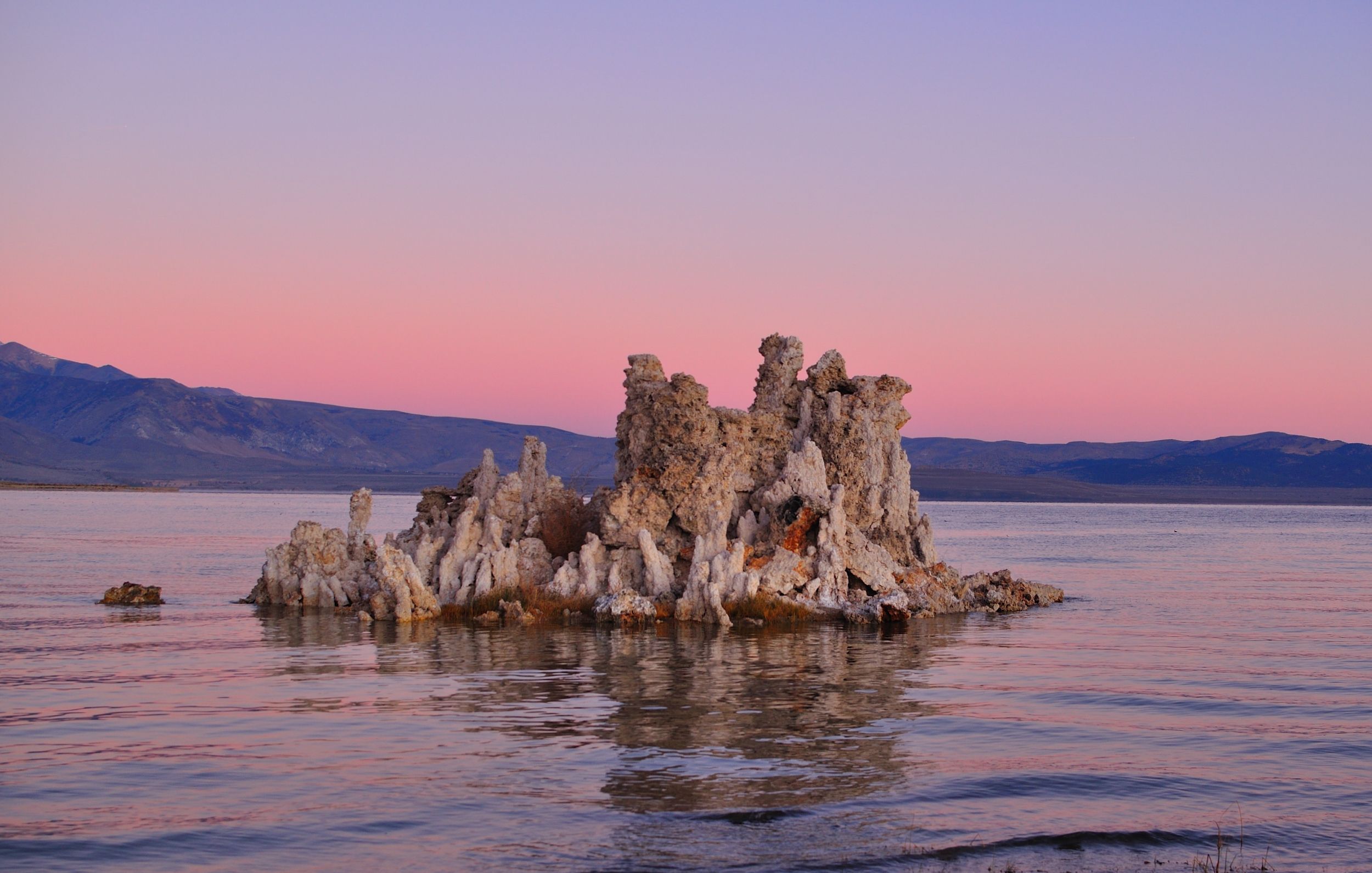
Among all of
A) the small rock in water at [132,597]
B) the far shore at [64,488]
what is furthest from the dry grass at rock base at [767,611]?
the far shore at [64,488]

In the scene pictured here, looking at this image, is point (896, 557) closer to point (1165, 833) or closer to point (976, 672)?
point (976, 672)

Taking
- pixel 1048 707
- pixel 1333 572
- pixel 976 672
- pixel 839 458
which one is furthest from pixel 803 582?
pixel 1333 572

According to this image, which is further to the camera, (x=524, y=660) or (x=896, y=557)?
(x=896, y=557)

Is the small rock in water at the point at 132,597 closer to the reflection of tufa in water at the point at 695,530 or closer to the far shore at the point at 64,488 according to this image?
the reflection of tufa in water at the point at 695,530

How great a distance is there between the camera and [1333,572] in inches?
1903

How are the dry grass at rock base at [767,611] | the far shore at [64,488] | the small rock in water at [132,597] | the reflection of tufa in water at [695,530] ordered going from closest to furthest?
the dry grass at rock base at [767,611] < the reflection of tufa in water at [695,530] < the small rock in water at [132,597] < the far shore at [64,488]

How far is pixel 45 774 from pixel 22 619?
1497cm

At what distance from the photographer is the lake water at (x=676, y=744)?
37.0 feet

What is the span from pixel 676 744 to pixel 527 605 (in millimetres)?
13457

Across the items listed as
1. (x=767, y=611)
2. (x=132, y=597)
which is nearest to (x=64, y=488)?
(x=132, y=597)

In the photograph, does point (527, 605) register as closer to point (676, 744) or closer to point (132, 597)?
point (132, 597)

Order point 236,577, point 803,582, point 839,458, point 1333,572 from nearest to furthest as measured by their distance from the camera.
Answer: point 803,582
point 839,458
point 236,577
point 1333,572

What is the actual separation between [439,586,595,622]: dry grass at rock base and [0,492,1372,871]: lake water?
1.33 m

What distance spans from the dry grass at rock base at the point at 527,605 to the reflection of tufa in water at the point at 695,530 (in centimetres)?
10
